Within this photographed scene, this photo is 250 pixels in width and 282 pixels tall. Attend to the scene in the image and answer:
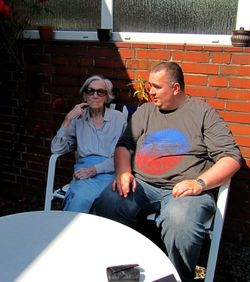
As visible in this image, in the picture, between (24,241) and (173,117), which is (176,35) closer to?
(173,117)

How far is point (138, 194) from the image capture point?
2.50 meters

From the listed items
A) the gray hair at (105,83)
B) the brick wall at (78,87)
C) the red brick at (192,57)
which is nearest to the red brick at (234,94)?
the brick wall at (78,87)

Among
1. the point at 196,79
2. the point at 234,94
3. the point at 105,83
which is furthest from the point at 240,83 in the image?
the point at 105,83

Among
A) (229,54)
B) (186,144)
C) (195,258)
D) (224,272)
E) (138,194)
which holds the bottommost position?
(224,272)

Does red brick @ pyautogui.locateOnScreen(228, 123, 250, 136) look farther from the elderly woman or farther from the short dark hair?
the elderly woman

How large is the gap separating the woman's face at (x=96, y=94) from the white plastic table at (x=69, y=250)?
966mm

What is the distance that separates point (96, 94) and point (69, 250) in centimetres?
130

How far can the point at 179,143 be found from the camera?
2.56 m

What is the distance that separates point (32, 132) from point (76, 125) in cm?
92

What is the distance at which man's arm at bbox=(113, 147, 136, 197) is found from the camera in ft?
8.07

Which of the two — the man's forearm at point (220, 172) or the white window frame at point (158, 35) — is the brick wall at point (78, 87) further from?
the man's forearm at point (220, 172)

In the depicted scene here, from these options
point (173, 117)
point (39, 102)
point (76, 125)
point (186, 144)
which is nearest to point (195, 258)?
point (186, 144)

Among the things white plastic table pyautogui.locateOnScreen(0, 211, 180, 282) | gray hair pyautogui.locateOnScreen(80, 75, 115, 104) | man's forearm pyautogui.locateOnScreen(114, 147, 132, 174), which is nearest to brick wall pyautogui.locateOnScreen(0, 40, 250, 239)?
gray hair pyautogui.locateOnScreen(80, 75, 115, 104)

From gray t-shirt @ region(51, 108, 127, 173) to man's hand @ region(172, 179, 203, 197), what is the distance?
682 millimetres
